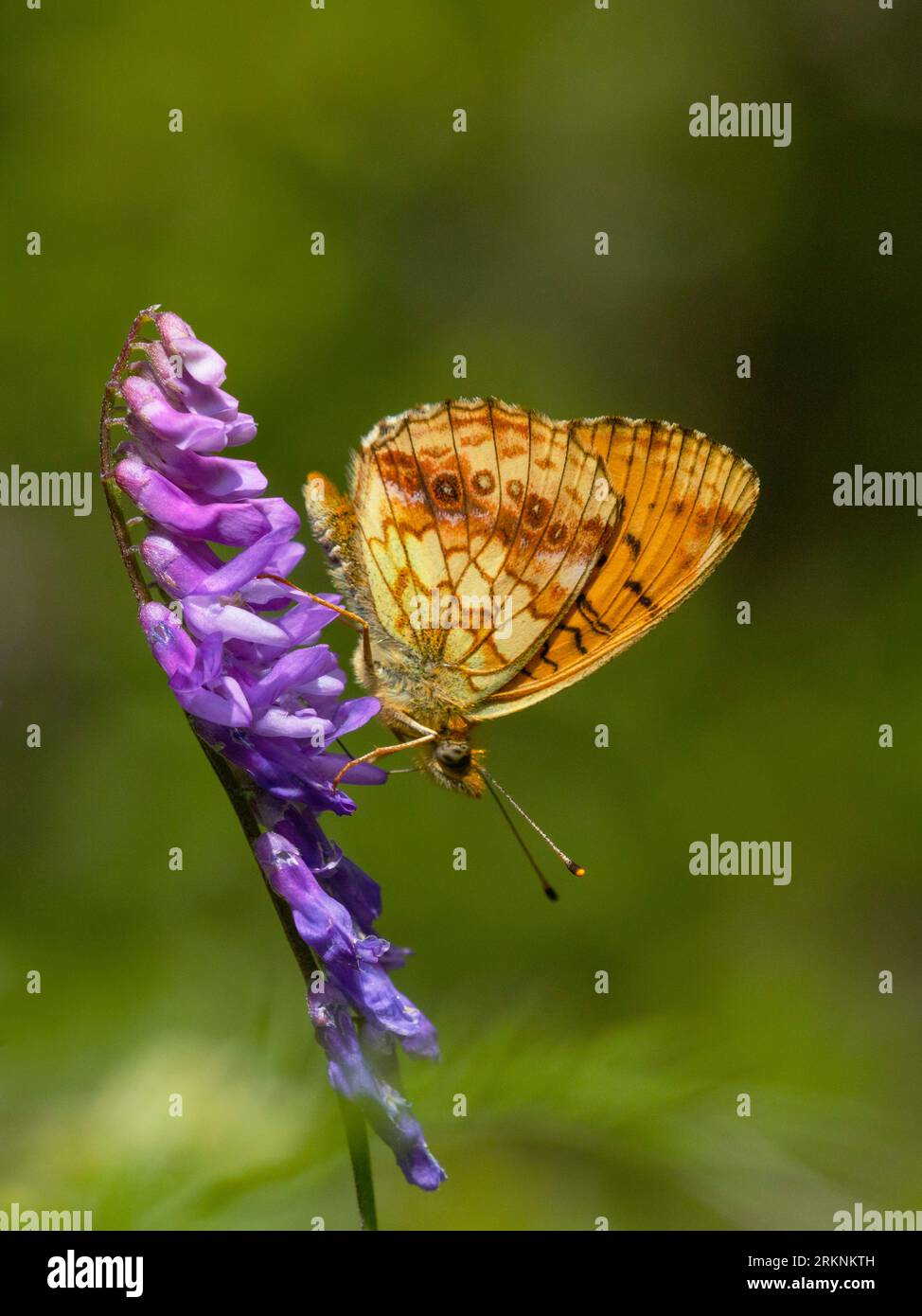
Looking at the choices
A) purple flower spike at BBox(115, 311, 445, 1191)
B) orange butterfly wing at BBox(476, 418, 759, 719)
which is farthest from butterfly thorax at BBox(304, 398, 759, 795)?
purple flower spike at BBox(115, 311, 445, 1191)

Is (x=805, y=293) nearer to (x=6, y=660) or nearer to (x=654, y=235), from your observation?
(x=654, y=235)

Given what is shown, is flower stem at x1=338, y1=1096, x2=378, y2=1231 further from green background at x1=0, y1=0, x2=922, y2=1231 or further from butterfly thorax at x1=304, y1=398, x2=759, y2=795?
green background at x1=0, y1=0, x2=922, y2=1231

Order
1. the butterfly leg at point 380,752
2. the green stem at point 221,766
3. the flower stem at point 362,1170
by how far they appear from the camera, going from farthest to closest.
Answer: the butterfly leg at point 380,752 → the green stem at point 221,766 → the flower stem at point 362,1170

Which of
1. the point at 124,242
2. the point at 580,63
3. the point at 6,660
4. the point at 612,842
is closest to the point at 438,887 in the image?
the point at 612,842

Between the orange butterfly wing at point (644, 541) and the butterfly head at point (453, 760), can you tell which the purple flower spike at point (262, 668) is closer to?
the butterfly head at point (453, 760)

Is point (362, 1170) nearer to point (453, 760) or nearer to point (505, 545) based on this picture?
point (453, 760)

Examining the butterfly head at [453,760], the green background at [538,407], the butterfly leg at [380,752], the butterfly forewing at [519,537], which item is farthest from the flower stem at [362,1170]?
the green background at [538,407]
